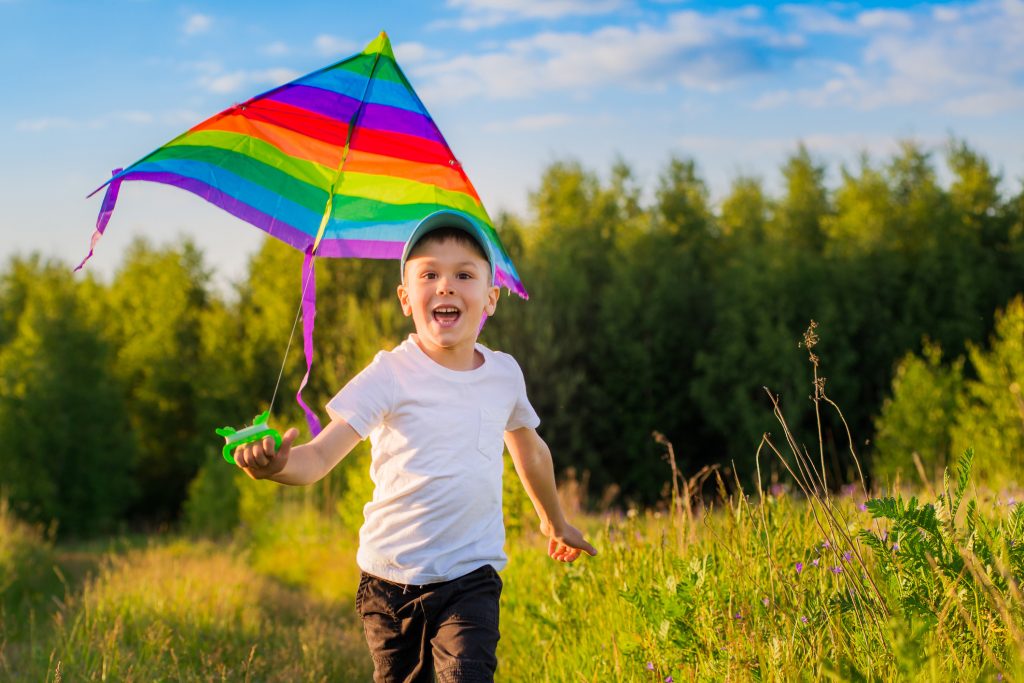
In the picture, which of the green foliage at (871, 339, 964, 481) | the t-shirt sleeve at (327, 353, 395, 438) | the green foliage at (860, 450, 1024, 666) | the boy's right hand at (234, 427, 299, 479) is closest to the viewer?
the boy's right hand at (234, 427, 299, 479)

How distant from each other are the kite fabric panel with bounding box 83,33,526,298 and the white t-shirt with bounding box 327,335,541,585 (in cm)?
99

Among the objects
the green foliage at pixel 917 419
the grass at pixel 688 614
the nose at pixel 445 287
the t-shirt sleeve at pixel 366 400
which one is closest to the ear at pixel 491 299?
the nose at pixel 445 287

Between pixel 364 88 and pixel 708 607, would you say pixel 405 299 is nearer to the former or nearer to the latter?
pixel 364 88

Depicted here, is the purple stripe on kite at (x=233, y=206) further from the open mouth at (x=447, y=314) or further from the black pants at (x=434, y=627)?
the black pants at (x=434, y=627)

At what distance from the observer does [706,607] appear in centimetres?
343

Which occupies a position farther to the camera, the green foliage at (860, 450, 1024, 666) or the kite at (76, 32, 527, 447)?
the kite at (76, 32, 527, 447)

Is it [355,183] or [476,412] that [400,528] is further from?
[355,183]

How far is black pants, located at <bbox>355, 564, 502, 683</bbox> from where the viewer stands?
9.52ft

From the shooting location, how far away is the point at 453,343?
123 inches

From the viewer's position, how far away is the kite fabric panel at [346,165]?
12.9 feet

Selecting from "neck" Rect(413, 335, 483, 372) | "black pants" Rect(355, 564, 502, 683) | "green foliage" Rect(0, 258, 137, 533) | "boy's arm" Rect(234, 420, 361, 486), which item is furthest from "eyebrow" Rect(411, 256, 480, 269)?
"green foliage" Rect(0, 258, 137, 533)

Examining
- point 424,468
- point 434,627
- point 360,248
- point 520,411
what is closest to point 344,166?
point 360,248

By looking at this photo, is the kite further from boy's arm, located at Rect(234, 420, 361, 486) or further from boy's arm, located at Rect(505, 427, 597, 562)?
boy's arm, located at Rect(234, 420, 361, 486)

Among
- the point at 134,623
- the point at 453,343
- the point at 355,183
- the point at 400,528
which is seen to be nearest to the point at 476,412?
the point at 453,343
